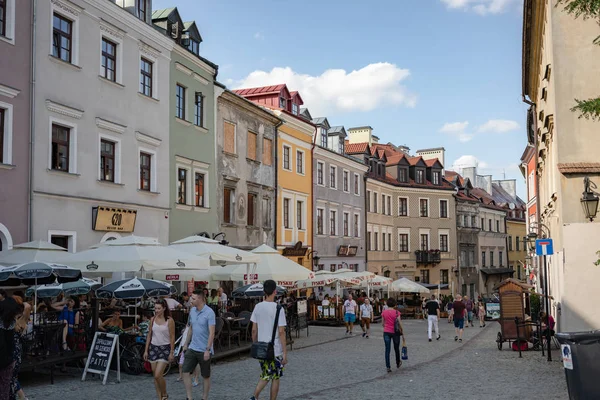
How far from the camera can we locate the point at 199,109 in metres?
28.5

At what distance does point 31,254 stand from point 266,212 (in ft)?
63.2

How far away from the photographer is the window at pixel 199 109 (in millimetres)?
28188

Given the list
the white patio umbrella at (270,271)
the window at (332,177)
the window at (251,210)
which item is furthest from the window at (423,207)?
the white patio umbrella at (270,271)

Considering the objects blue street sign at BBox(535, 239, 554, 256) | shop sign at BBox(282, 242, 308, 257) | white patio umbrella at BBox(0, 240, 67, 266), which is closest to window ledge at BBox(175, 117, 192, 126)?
white patio umbrella at BBox(0, 240, 67, 266)

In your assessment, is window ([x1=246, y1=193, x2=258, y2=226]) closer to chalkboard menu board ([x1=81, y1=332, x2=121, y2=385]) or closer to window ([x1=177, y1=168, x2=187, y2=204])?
window ([x1=177, y1=168, x2=187, y2=204])

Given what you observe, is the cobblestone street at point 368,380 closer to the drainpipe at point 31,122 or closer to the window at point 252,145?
the drainpipe at point 31,122

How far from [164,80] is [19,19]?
767 centimetres

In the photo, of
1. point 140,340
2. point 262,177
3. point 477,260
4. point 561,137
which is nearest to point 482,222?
point 477,260

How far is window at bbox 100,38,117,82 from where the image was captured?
73.3 ft

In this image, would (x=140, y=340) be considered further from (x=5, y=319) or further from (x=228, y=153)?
(x=228, y=153)

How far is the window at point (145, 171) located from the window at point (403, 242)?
114 feet

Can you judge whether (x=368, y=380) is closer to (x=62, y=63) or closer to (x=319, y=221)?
(x=62, y=63)

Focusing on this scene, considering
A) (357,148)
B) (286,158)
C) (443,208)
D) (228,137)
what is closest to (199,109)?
(228,137)

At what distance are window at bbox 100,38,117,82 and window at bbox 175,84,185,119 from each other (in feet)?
13.2
